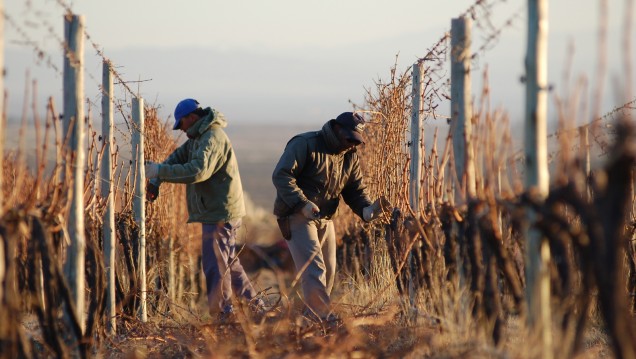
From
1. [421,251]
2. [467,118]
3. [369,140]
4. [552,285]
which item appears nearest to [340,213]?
[369,140]

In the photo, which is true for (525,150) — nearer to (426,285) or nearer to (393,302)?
(426,285)

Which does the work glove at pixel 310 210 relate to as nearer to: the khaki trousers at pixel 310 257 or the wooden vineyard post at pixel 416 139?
the khaki trousers at pixel 310 257

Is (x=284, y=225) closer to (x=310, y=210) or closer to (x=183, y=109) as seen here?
(x=310, y=210)

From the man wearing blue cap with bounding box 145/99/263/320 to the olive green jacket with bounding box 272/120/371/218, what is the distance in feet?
2.55

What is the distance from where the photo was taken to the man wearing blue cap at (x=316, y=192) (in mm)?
8297

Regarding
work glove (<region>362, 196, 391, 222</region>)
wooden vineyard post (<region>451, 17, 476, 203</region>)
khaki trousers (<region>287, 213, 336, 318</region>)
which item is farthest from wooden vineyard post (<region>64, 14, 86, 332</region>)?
work glove (<region>362, 196, 391, 222</region>)

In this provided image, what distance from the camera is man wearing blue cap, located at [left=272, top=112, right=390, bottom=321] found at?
8.30 metres

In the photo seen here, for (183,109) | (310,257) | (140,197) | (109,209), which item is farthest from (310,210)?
(140,197)

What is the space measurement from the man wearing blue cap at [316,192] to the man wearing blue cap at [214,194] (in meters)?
0.74

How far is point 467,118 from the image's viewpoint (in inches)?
249

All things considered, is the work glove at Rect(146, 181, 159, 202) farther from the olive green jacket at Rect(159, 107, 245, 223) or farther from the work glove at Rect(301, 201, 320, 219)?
the work glove at Rect(301, 201, 320, 219)

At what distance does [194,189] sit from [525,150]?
4668mm

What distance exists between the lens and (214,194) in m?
9.19

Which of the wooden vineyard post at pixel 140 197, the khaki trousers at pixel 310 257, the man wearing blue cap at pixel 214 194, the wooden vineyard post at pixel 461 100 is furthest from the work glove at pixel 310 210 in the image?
the wooden vineyard post at pixel 461 100
